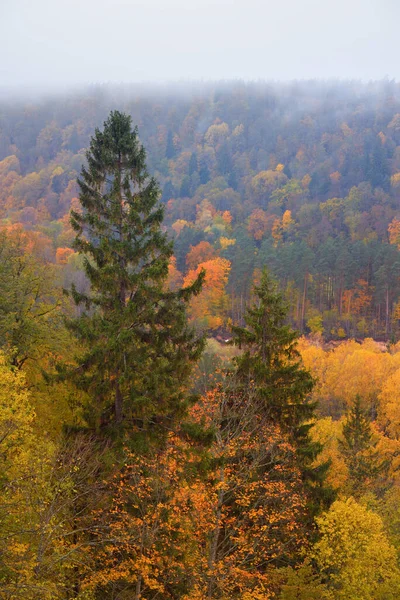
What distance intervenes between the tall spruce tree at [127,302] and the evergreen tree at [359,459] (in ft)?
62.2

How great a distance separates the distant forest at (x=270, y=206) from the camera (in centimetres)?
7250

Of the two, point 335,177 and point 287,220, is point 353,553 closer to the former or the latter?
point 287,220

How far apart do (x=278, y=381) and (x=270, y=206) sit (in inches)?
4817

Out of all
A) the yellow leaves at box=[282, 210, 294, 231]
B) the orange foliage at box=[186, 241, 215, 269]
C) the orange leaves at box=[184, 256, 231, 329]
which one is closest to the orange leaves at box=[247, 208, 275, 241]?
the yellow leaves at box=[282, 210, 294, 231]

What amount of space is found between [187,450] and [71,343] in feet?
25.1

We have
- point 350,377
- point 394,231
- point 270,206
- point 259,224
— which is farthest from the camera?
point 270,206

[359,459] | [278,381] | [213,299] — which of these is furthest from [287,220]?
[278,381]

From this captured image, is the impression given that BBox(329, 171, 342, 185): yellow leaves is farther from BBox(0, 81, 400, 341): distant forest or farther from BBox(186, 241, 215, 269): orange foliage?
BBox(186, 241, 215, 269): orange foliage

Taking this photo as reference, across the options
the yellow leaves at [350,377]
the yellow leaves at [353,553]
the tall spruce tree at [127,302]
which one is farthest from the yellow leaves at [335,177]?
the yellow leaves at [353,553]

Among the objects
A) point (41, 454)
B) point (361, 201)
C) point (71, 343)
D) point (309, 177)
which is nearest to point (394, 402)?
point (71, 343)

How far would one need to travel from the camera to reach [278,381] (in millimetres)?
17188

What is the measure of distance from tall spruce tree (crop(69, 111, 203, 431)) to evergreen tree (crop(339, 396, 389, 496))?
19.0 metres

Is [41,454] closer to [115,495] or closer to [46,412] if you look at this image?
[115,495]

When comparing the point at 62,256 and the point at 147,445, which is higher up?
the point at 147,445
